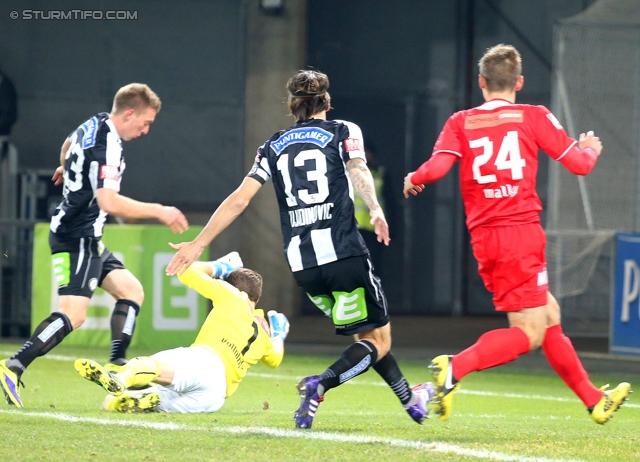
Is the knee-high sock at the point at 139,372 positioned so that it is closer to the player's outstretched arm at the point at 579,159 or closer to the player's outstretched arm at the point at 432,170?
the player's outstretched arm at the point at 432,170

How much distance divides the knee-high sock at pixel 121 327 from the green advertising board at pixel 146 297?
4.15 meters

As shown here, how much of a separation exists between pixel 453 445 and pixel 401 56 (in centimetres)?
1326

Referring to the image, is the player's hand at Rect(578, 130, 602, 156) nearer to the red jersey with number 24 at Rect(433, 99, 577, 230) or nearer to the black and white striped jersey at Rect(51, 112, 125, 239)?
the red jersey with number 24 at Rect(433, 99, 577, 230)

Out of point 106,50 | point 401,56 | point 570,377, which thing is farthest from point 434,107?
point 570,377

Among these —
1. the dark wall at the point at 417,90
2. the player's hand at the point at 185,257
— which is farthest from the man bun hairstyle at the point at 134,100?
the dark wall at the point at 417,90

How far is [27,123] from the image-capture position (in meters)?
16.4

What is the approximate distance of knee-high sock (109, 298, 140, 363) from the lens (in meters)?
7.44

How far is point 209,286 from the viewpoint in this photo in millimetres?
6379

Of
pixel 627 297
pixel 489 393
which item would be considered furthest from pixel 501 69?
pixel 627 297

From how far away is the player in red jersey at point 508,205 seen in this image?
5359 millimetres

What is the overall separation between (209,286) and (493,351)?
1.82 metres

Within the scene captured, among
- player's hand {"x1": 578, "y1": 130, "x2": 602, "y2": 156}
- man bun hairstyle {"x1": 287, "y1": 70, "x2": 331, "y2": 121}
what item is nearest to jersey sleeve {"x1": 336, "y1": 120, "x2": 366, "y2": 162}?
man bun hairstyle {"x1": 287, "y1": 70, "x2": 331, "y2": 121}

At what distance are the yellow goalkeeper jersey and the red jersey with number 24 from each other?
1572 mm

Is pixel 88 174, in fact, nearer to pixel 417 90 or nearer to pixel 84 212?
pixel 84 212
